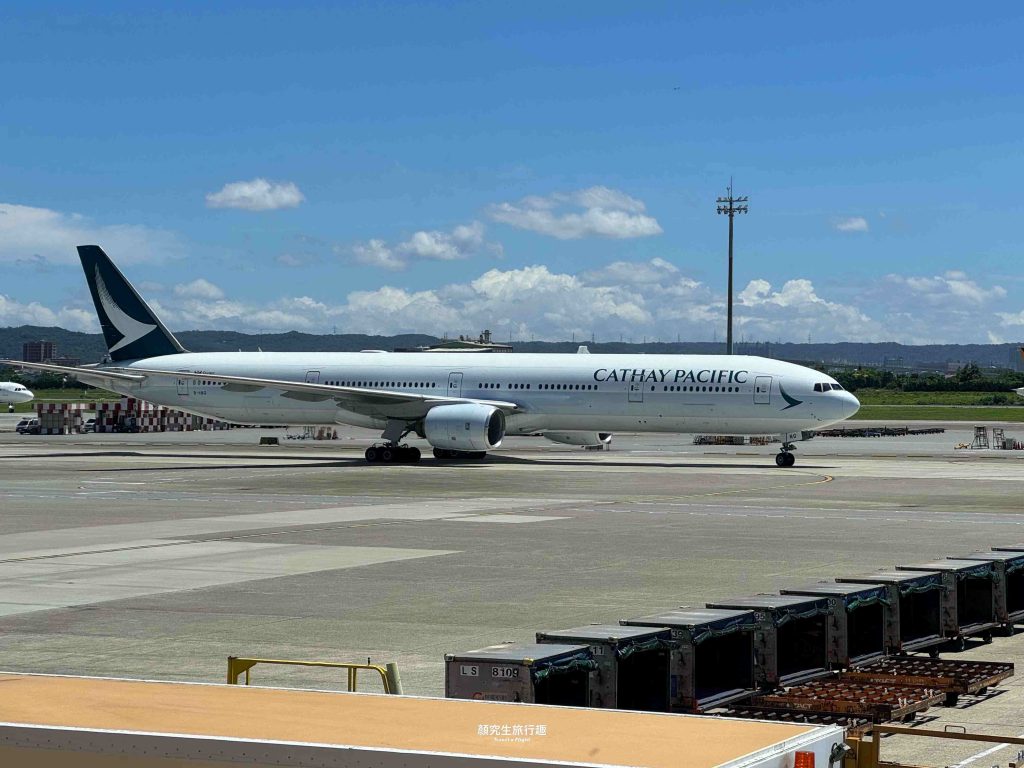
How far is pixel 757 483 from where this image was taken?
4834 centimetres

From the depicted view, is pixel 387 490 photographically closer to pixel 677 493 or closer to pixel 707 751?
pixel 677 493

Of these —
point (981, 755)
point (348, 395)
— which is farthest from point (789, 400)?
point (981, 755)

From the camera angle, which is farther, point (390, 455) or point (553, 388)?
point (390, 455)

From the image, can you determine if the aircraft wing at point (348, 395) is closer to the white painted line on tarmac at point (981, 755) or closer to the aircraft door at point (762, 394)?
the aircraft door at point (762, 394)

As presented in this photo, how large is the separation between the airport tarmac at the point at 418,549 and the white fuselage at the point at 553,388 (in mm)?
2185

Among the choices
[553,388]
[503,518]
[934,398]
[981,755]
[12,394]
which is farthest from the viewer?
[934,398]

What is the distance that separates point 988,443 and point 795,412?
92.7 feet

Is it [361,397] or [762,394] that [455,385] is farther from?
[762,394]

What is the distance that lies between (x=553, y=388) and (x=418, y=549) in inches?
1219

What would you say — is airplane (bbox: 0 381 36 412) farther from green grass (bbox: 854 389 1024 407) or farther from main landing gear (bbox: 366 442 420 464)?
green grass (bbox: 854 389 1024 407)

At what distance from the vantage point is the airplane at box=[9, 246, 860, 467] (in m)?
56.2

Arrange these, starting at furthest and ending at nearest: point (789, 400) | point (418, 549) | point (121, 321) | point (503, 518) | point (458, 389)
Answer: point (121, 321) < point (458, 389) < point (789, 400) < point (503, 518) < point (418, 549)

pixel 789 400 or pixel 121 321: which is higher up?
pixel 121 321

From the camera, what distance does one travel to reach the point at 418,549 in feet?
93.0
